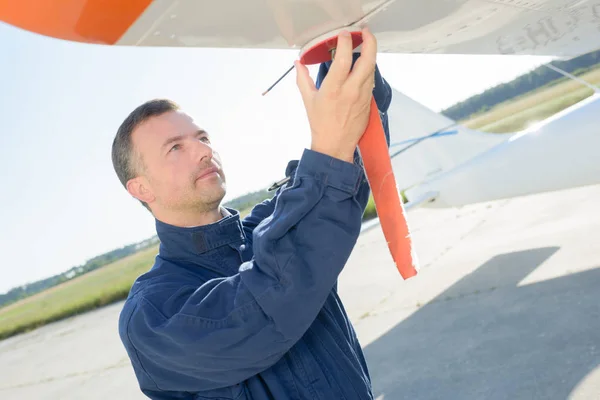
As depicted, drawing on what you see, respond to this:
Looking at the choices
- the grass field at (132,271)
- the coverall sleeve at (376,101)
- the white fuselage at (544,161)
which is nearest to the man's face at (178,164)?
the coverall sleeve at (376,101)

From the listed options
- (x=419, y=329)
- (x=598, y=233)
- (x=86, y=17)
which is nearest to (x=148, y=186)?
(x=86, y=17)

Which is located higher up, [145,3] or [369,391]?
[145,3]

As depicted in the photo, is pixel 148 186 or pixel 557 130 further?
pixel 557 130

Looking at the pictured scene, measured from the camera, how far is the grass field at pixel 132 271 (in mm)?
16969

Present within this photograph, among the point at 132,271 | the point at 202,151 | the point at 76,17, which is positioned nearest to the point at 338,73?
the point at 76,17

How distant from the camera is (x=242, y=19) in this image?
0.99m

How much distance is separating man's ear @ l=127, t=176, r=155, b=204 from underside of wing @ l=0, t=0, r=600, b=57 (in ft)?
1.33

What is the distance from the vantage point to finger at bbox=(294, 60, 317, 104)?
2.87 feet

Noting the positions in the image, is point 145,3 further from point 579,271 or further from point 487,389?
point 579,271

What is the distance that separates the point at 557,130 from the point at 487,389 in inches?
115

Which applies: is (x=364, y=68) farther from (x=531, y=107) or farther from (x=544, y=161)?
(x=531, y=107)

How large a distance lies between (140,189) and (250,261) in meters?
0.52

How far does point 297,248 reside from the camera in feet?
2.85

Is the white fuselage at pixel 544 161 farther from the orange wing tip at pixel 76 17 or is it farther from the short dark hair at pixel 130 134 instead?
the orange wing tip at pixel 76 17
